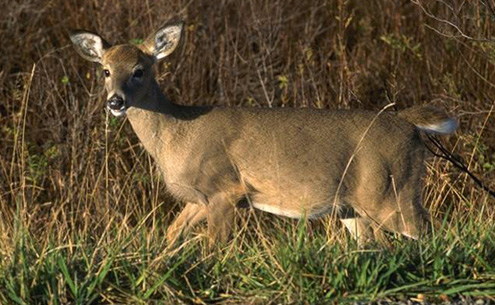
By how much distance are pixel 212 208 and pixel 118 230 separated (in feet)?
4.79

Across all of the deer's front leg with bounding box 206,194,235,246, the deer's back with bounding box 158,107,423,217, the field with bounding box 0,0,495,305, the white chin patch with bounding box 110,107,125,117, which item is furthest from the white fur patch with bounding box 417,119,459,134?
the white chin patch with bounding box 110,107,125,117

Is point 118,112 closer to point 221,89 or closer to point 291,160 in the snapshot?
point 291,160

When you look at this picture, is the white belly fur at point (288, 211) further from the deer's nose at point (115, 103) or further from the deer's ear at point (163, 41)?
the deer's ear at point (163, 41)

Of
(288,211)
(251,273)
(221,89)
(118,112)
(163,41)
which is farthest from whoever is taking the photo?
(221,89)

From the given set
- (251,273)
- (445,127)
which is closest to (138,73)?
(445,127)

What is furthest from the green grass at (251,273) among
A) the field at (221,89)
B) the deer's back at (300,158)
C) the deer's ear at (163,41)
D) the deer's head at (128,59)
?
the deer's ear at (163,41)

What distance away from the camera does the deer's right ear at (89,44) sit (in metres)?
7.85

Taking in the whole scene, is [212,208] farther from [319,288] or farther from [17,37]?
[17,37]

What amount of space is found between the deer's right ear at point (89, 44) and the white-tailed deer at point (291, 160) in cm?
30

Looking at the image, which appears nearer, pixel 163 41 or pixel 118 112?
pixel 118 112

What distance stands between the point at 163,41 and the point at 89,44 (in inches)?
20.4

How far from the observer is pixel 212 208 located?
727 centimetres

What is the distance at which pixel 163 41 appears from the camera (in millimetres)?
7875

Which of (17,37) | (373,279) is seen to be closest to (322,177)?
(373,279)
